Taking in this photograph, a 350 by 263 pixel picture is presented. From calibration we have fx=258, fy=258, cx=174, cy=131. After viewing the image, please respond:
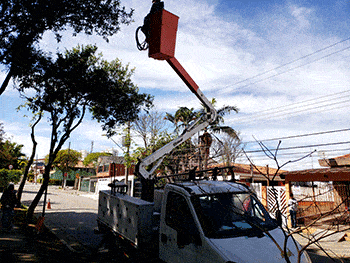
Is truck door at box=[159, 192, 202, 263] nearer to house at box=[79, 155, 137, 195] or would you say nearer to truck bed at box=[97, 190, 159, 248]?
truck bed at box=[97, 190, 159, 248]

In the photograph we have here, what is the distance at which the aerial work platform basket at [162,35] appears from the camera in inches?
281

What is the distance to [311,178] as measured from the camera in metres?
15.4

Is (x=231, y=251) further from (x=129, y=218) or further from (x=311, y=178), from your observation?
(x=311, y=178)

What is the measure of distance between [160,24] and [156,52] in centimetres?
76

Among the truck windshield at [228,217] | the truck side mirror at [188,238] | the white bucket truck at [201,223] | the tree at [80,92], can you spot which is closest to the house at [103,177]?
the tree at [80,92]

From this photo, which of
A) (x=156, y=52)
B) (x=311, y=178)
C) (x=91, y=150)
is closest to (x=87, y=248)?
(x=156, y=52)

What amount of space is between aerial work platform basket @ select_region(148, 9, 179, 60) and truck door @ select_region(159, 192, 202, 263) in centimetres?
412

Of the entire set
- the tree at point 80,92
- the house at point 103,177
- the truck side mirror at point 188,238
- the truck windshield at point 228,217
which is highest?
the tree at point 80,92

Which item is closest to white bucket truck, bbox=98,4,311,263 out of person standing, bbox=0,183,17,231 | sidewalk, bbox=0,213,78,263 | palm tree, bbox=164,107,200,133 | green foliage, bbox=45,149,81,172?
sidewalk, bbox=0,213,78,263

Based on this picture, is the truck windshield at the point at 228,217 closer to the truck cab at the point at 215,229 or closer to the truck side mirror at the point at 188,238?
the truck cab at the point at 215,229

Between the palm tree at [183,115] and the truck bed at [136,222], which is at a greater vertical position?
the palm tree at [183,115]

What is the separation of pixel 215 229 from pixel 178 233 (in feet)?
2.25

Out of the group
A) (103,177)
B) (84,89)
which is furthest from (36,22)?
(103,177)

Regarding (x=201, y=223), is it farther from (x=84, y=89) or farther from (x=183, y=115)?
(x=183, y=115)
